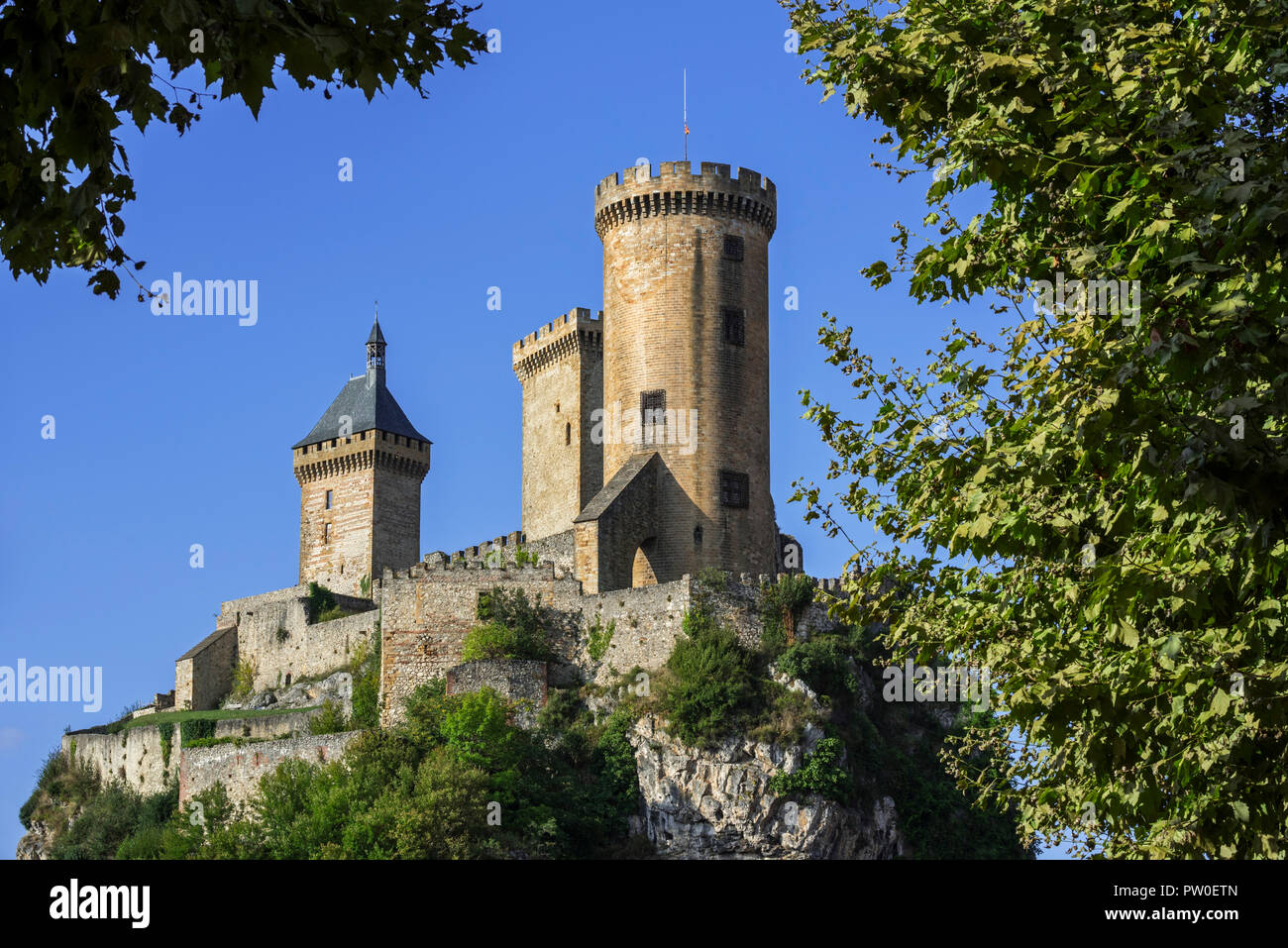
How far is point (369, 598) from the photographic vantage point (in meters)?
68.8

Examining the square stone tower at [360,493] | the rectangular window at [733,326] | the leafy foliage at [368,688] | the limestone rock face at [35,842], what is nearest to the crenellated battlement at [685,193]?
the rectangular window at [733,326]

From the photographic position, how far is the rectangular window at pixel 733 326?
49844 millimetres

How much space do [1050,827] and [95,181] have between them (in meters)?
12.4

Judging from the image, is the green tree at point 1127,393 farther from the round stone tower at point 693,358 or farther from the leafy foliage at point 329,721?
the leafy foliage at point 329,721

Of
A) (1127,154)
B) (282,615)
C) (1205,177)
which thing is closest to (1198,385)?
(1205,177)

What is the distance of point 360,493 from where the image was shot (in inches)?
2881

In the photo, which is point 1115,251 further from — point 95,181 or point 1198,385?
point 95,181

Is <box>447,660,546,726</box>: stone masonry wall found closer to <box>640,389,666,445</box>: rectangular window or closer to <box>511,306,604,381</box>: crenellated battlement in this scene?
<box>640,389,666,445</box>: rectangular window

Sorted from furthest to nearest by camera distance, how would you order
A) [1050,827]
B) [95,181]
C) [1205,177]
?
[1050,827]
[1205,177]
[95,181]

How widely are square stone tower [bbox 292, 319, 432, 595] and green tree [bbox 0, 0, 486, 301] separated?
60.0 metres

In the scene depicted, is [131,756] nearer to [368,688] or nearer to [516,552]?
[368,688]

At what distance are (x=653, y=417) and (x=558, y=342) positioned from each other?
37.5 ft

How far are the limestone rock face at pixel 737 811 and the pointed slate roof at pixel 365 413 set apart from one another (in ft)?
114

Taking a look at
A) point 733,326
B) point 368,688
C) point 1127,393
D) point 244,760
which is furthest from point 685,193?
point 1127,393
